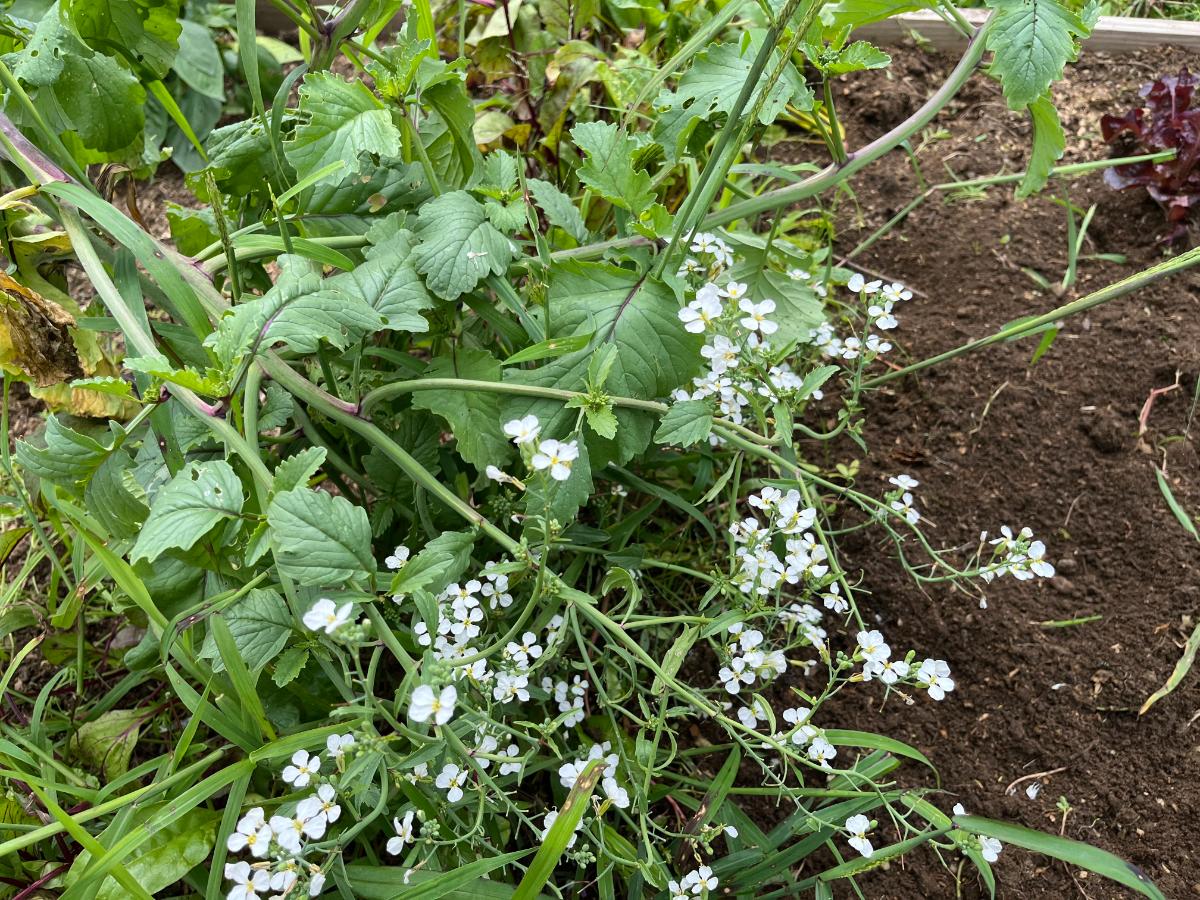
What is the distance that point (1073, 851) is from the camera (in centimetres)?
109

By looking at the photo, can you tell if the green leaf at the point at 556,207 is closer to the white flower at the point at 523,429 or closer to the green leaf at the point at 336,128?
the green leaf at the point at 336,128

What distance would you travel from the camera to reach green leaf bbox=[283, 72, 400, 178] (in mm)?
1100

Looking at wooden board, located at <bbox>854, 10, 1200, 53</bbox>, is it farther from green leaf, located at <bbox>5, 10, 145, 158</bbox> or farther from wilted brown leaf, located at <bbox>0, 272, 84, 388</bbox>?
wilted brown leaf, located at <bbox>0, 272, 84, 388</bbox>

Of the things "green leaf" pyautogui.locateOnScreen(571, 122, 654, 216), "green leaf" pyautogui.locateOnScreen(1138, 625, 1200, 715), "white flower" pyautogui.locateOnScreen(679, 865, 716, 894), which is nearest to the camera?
"white flower" pyautogui.locateOnScreen(679, 865, 716, 894)

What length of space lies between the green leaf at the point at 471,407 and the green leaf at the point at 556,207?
0.24 metres

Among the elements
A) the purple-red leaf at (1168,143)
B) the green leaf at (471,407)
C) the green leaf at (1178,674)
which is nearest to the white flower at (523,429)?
the green leaf at (471,407)

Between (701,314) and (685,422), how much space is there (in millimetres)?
155

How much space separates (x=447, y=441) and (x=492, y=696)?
611mm

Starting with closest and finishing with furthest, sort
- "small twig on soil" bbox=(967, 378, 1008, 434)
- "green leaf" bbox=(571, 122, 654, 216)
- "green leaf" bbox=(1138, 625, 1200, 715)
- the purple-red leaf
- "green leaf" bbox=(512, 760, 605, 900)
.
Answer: "green leaf" bbox=(512, 760, 605, 900) < "green leaf" bbox=(571, 122, 654, 216) < "green leaf" bbox=(1138, 625, 1200, 715) < "small twig on soil" bbox=(967, 378, 1008, 434) < the purple-red leaf

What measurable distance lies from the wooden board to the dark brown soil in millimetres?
151

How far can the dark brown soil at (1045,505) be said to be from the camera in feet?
4.29

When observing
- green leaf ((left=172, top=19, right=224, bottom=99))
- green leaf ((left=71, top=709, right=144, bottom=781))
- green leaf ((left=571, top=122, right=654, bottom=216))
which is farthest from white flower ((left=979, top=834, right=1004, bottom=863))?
green leaf ((left=172, top=19, right=224, bottom=99))

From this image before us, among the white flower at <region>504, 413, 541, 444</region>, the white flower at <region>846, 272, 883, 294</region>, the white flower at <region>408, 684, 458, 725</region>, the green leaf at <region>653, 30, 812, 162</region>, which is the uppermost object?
the green leaf at <region>653, 30, 812, 162</region>

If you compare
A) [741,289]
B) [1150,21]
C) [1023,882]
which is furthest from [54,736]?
[1150,21]
